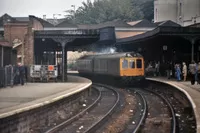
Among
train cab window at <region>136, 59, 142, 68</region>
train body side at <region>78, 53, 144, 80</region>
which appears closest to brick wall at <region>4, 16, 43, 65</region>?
train body side at <region>78, 53, 144, 80</region>

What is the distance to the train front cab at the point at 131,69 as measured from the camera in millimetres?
29203

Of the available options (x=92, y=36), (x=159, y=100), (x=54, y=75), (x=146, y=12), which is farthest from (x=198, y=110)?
(x=146, y=12)

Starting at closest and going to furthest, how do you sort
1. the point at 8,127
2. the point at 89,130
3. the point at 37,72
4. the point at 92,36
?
the point at 8,127, the point at 89,130, the point at 37,72, the point at 92,36

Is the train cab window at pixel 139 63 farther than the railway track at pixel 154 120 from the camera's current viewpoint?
Yes

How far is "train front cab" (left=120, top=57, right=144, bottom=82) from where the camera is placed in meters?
29.2

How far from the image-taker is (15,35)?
29.4 meters

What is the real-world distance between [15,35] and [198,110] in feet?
62.2

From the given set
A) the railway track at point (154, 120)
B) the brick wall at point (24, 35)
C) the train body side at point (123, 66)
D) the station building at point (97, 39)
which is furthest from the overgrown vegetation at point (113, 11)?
the railway track at point (154, 120)

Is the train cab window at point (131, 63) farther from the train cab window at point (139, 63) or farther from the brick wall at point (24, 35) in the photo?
the brick wall at point (24, 35)

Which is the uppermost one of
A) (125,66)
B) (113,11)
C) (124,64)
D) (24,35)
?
(113,11)

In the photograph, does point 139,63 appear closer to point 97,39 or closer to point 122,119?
point 97,39

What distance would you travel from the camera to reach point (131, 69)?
29.5 m

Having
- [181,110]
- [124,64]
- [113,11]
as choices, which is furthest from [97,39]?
[113,11]

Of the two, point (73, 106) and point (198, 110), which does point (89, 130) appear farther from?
point (73, 106)
